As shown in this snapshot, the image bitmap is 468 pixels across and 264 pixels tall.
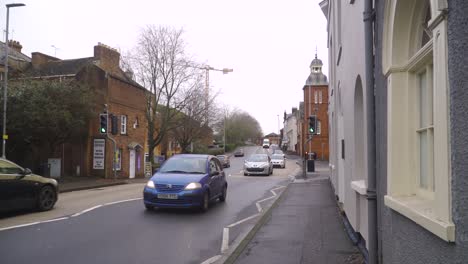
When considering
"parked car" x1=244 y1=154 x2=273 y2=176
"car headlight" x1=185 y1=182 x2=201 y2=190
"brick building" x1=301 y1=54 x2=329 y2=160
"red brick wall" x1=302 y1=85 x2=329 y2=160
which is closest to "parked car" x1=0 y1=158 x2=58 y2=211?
"car headlight" x1=185 y1=182 x2=201 y2=190

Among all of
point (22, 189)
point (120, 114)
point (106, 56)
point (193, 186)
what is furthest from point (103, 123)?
point (106, 56)

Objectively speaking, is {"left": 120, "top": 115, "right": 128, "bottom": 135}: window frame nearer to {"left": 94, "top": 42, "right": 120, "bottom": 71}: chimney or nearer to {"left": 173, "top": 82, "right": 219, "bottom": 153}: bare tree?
{"left": 94, "top": 42, "right": 120, "bottom": 71}: chimney

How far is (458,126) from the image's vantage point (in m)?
2.48

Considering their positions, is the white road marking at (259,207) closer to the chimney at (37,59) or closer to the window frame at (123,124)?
the window frame at (123,124)

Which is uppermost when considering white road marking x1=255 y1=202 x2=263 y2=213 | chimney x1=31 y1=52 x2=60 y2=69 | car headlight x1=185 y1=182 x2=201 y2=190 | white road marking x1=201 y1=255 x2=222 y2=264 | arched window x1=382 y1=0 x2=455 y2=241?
chimney x1=31 y1=52 x2=60 y2=69

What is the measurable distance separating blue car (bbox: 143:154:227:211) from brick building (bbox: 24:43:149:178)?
1329 centimetres

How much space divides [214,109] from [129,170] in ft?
51.8

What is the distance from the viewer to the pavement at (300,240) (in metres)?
6.56

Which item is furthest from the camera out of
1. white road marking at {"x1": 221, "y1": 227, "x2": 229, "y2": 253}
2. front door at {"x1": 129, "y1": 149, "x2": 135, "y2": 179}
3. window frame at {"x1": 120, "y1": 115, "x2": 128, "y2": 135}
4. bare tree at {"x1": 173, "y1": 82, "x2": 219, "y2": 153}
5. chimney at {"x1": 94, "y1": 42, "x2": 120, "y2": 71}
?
bare tree at {"x1": 173, "y1": 82, "x2": 219, "y2": 153}

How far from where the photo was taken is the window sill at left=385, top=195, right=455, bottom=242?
260cm

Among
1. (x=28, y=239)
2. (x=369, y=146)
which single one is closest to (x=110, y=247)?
(x=28, y=239)

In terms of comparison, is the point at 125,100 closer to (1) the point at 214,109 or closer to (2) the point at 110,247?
(1) the point at 214,109

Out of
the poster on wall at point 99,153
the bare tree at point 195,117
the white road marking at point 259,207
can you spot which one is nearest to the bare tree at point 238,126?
the bare tree at point 195,117

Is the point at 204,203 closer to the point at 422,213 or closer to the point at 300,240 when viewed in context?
the point at 300,240
